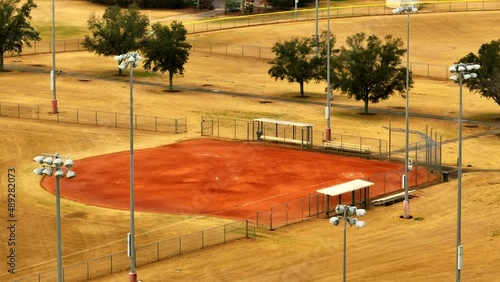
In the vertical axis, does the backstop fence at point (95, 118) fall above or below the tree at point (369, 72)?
below

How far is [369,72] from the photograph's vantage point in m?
108

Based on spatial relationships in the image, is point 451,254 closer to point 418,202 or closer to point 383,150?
point 418,202

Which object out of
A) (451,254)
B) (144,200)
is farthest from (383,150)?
(451,254)

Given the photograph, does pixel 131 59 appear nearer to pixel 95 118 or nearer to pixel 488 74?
pixel 95 118

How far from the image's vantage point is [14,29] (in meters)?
129

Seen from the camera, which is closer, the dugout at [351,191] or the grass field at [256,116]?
the grass field at [256,116]

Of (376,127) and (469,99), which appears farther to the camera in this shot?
(469,99)

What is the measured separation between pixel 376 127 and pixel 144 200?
97.8 feet

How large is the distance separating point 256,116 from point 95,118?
44.9ft

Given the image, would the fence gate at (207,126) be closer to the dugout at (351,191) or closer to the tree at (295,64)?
the tree at (295,64)

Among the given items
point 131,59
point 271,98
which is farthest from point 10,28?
point 131,59

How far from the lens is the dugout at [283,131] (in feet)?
325

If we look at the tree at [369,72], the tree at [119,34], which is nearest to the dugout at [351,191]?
the tree at [369,72]

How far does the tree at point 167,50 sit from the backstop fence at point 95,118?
12.4m
